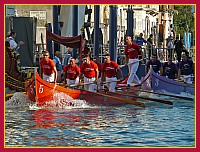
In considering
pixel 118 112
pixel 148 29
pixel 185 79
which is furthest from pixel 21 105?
pixel 148 29

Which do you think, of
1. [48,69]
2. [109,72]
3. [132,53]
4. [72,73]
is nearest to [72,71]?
[72,73]

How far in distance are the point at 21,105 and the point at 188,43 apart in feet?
53.1

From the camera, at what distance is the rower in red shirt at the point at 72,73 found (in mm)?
19469

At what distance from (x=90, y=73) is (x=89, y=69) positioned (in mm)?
138

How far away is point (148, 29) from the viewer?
48625 mm

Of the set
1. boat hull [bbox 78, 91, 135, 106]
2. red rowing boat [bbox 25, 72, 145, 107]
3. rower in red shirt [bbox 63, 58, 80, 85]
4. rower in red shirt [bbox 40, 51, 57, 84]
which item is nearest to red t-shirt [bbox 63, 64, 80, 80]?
rower in red shirt [bbox 63, 58, 80, 85]

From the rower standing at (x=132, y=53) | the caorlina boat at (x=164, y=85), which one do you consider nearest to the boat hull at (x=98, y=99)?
the rower standing at (x=132, y=53)

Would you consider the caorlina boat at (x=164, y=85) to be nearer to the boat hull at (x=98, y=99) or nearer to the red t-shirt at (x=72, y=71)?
the boat hull at (x=98, y=99)

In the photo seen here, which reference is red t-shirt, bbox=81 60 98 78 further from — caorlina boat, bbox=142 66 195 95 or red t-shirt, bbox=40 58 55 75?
caorlina boat, bbox=142 66 195 95

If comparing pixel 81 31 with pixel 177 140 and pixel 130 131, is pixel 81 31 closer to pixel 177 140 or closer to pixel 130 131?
pixel 130 131

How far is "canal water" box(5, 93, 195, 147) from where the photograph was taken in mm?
12602

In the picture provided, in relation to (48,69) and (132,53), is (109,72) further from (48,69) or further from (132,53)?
(48,69)

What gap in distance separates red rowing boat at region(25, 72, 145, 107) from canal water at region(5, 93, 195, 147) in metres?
0.18

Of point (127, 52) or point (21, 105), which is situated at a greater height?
point (127, 52)
